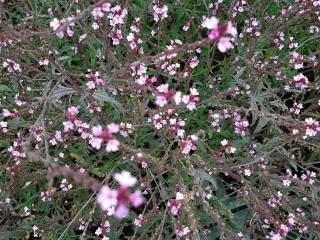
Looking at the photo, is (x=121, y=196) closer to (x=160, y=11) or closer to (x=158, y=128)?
(x=158, y=128)

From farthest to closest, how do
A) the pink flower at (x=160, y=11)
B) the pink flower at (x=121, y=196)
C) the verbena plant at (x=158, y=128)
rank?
the pink flower at (x=160, y=11)
the verbena plant at (x=158, y=128)
the pink flower at (x=121, y=196)

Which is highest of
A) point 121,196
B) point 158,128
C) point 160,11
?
point 160,11

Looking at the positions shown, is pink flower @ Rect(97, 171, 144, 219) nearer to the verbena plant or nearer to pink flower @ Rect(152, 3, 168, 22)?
the verbena plant

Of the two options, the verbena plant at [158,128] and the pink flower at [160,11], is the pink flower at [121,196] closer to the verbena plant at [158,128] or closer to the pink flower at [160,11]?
the verbena plant at [158,128]

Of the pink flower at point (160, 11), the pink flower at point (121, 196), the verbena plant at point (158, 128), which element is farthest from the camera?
the pink flower at point (160, 11)

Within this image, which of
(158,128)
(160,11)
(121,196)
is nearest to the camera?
(121,196)

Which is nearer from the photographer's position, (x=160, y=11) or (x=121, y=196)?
(x=121, y=196)

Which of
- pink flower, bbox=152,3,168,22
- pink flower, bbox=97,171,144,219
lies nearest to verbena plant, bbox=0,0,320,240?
pink flower, bbox=152,3,168,22

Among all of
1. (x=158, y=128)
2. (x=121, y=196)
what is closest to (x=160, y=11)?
(x=158, y=128)

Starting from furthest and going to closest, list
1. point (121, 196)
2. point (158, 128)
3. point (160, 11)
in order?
1. point (160, 11)
2. point (158, 128)
3. point (121, 196)

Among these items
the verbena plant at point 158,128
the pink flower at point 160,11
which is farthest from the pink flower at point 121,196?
the pink flower at point 160,11
